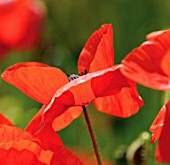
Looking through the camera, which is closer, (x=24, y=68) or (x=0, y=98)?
(x=24, y=68)

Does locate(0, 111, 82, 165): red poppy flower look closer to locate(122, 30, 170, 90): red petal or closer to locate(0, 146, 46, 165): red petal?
locate(0, 146, 46, 165): red petal

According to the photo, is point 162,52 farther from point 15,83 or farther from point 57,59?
point 57,59

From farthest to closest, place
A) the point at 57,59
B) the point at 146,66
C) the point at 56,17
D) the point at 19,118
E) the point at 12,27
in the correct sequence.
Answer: the point at 56,17, the point at 12,27, the point at 57,59, the point at 19,118, the point at 146,66

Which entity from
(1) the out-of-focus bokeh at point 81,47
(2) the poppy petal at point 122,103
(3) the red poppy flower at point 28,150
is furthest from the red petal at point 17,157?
(1) the out-of-focus bokeh at point 81,47

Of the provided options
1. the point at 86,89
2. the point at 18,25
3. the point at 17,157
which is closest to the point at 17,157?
the point at 17,157

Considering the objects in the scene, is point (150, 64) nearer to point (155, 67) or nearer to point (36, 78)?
point (155, 67)

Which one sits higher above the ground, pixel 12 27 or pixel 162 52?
pixel 162 52

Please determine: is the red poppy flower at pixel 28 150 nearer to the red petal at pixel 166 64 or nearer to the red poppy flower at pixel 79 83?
the red poppy flower at pixel 79 83

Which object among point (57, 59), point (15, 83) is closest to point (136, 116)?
point (57, 59)
